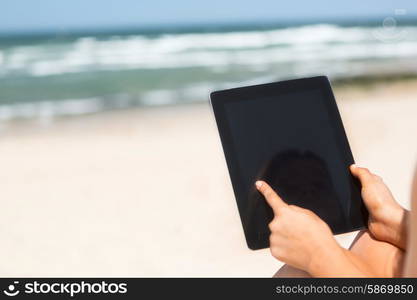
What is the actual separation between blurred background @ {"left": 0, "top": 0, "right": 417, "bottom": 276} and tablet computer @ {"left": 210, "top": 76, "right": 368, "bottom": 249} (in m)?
1.71

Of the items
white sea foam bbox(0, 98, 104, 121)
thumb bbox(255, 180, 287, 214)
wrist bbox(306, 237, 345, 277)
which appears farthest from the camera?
white sea foam bbox(0, 98, 104, 121)

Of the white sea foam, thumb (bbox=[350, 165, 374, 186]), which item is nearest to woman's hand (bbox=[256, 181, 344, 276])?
thumb (bbox=[350, 165, 374, 186])

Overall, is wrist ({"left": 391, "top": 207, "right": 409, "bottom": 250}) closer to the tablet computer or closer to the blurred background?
the tablet computer

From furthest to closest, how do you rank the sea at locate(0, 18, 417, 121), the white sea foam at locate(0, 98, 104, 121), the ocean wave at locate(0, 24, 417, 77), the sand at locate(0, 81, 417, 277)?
the ocean wave at locate(0, 24, 417, 77) → the sea at locate(0, 18, 417, 121) → the white sea foam at locate(0, 98, 104, 121) → the sand at locate(0, 81, 417, 277)

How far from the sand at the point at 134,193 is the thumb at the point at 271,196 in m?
1.78

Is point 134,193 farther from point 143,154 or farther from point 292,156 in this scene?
point 292,156

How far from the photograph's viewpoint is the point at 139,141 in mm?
5500

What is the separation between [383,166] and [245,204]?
3.47m

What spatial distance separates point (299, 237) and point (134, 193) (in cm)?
291

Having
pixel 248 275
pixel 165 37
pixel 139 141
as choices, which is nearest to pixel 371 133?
pixel 139 141

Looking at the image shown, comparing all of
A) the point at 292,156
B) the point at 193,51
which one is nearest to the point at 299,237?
the point at 292,156

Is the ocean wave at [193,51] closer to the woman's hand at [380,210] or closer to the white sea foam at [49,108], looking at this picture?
the white sea foam at [49,108]

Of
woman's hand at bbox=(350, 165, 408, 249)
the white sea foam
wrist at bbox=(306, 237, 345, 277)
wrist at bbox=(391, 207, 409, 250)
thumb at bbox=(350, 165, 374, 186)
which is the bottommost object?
wrist at bbox=(306, 237, 345, 277)

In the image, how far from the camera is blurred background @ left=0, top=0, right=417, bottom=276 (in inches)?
128
